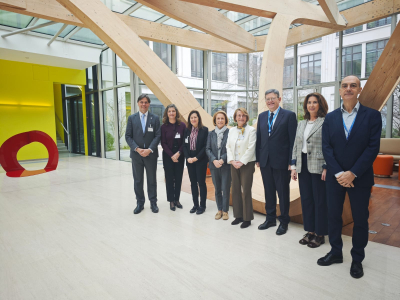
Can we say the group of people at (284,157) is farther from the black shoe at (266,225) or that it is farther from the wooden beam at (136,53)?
the wooden beam at (136,53)

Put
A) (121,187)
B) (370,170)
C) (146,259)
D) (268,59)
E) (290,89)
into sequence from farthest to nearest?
(290,89), (121,187), (268,59), (146,259), (370,170)

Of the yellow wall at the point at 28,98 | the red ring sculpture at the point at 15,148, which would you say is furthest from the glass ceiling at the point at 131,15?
the red ring sculpture at the point at 15,148

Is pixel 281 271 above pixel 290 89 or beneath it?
beneath

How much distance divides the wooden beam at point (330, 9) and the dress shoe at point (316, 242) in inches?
191

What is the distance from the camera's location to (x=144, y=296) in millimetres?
2111

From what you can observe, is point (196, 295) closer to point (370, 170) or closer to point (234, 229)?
point (234, 229)

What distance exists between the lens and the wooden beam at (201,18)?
5676mm

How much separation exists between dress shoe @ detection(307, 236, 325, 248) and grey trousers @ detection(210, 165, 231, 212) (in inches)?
49.4

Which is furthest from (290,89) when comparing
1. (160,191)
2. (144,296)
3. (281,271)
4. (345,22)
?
(144,296)

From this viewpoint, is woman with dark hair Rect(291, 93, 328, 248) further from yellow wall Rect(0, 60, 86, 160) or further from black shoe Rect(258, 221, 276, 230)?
yellow wall Rect(0, 60, 86, 160)

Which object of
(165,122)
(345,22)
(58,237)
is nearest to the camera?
(58,237)

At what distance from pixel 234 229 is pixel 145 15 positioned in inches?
287

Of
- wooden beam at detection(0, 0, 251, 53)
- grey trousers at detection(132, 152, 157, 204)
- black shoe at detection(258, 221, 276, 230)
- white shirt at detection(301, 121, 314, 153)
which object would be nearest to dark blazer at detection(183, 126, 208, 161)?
grey trousers at detection(132, 152, 157, 204)

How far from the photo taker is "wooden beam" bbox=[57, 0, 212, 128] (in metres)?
4.77
